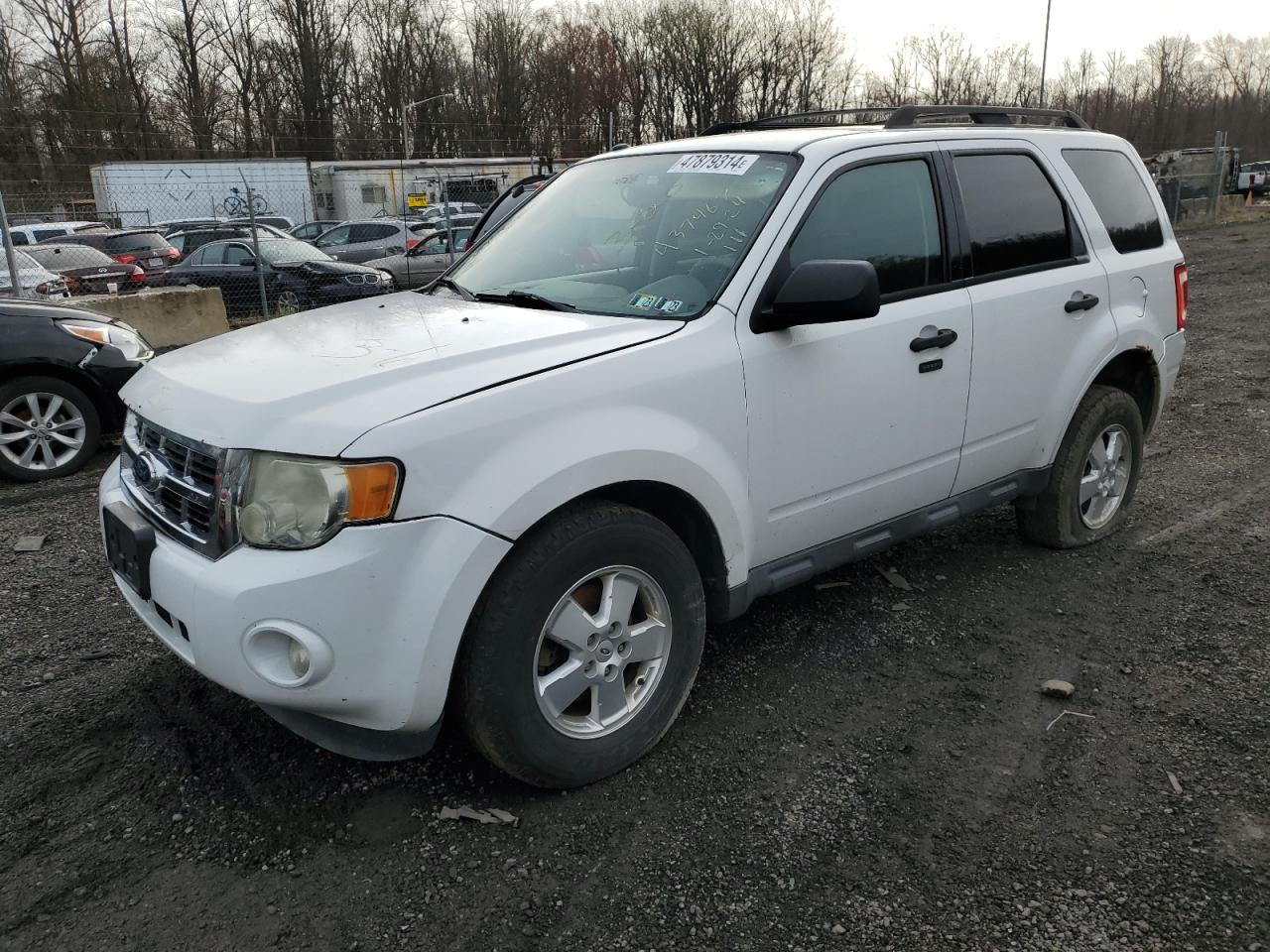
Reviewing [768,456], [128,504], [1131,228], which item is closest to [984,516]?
[1131,228]

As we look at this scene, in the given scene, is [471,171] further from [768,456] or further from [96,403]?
[768,456]

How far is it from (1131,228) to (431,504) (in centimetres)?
376

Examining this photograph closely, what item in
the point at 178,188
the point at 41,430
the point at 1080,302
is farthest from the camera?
the point at 178,188

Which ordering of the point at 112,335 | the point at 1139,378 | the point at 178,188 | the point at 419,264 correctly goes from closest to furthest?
1. the point at 1139,378
2. the point at 112,335
3. the point at 419,264
4. the point at 178,188

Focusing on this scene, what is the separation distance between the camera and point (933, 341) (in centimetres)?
353

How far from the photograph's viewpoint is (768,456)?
3.12m

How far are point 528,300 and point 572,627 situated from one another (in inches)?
49.9

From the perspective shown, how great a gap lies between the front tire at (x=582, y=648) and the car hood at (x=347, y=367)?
48 cm

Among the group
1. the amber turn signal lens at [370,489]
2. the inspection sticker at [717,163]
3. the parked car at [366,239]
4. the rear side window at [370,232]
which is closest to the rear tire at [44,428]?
the inspection sticker at [717,163]

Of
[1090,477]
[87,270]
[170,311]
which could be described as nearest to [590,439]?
[1090,477]

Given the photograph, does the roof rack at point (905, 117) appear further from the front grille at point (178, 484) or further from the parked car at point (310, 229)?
the parked car at point (310, 229)

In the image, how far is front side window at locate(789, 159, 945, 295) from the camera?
3309mm

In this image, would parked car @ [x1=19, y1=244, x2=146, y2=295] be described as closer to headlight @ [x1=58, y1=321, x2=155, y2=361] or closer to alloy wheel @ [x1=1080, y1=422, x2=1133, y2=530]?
headlight @ [x1=58, y1=321, x2=155, y2=361]

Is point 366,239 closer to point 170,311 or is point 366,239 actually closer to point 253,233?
point 253,233
